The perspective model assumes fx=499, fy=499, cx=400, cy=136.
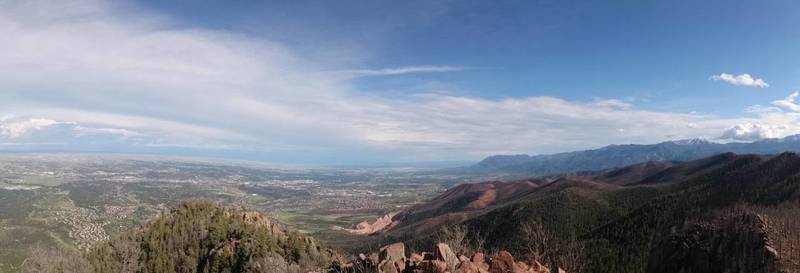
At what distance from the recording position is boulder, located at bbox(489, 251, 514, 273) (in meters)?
34.8

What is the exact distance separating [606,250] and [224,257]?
8556 centimetres

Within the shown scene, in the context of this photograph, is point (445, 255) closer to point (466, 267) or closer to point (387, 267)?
point (466, 267)

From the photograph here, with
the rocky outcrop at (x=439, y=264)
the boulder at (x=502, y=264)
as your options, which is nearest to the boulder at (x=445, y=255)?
the rocky outcrop at (x=439, y=264)

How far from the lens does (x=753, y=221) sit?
7144 centimetres

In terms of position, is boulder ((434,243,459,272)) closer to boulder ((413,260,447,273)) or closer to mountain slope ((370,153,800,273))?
boulder ((413,260,447,273))

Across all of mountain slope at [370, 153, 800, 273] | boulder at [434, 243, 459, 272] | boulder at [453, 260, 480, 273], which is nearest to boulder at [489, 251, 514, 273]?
boulder at [453, 260, 480, 273]

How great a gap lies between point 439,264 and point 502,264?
5240 mm

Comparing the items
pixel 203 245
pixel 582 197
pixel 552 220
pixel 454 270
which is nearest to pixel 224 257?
pixel 203 245

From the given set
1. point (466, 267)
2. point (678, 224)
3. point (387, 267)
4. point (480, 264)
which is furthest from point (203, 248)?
point (678, 224)

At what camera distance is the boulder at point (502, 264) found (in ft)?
114

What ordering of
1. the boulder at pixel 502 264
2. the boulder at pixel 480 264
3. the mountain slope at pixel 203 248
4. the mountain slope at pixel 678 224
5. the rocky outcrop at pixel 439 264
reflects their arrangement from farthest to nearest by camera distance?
the mountain slope at pixel 203 248, the mountain slope at pixel 678 224, the boulder at pixel 502 264, the boulder at pixel 480 264, the rocky outcrop at pixel 439 264

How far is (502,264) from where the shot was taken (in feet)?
115

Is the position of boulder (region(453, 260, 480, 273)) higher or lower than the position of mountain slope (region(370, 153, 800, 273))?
higher

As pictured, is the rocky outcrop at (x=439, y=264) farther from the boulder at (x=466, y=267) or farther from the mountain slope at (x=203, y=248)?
the mountain slope at (x=203, y=248)
